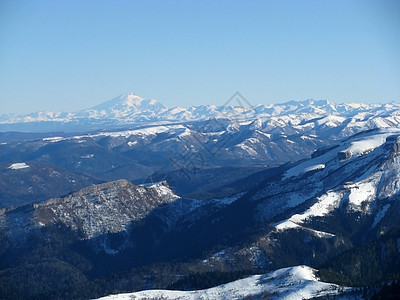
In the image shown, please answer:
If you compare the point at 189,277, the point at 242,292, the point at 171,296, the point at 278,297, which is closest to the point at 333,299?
Answer: the point at 278,297

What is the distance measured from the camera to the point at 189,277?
190m

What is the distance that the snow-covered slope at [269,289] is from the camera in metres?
152

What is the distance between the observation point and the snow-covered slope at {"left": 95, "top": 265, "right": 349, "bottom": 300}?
15212 centimetres

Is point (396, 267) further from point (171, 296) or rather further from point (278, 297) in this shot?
point (171, 296)

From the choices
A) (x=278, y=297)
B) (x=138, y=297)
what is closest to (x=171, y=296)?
(x=138, y=297)

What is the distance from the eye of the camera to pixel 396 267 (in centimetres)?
19538

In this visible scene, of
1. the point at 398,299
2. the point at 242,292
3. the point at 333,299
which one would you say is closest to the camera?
the point at 398,299

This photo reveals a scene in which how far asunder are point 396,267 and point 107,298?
90798 mm

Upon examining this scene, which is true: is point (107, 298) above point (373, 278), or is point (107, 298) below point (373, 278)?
above

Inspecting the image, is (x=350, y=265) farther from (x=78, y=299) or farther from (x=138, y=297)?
(x=78, y=299)

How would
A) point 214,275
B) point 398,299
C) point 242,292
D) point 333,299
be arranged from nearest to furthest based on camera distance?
1. point 398,299
2. point 333,299
3. point 242,292
4. point 214,275

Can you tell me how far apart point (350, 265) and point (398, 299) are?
65.3 m

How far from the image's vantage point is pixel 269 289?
160375 mm

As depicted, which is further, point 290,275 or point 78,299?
point 78,299
